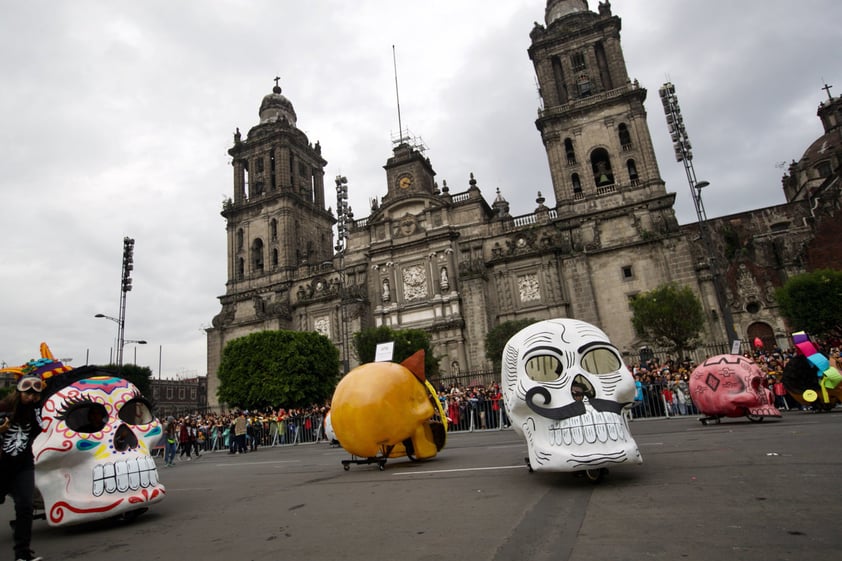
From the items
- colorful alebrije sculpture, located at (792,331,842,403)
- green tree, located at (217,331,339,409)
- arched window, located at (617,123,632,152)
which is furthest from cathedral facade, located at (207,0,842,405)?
colorful alebrije sculpture, located at (792,331,842,403)

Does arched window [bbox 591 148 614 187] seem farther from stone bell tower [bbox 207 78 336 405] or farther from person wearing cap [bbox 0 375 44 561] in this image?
person wearing cap [bbox 0 375 44 561]

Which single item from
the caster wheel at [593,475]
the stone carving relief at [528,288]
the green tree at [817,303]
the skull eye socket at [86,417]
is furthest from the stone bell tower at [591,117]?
the skull eye socket at [86,417]

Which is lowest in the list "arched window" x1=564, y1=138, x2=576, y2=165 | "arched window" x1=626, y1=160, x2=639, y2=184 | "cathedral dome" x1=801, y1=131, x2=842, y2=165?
"arched window" x1=626, y1=160, x2=639, y2=184

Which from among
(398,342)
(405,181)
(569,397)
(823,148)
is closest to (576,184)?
(405,181)

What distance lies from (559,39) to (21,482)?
138 ft

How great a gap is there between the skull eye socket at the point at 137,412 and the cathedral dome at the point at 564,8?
4318 cm

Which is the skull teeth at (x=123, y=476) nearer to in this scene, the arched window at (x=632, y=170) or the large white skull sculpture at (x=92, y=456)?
the large white skull sculpture at (x=92, y=456)

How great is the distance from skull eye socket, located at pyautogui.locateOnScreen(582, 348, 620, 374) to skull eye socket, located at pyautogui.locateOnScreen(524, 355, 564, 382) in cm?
33

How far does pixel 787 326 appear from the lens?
102 ft

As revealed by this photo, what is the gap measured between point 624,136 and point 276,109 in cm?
3352

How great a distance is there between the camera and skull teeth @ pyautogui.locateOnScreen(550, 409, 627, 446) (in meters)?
5.45

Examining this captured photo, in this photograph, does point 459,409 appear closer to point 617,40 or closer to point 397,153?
point 397,153

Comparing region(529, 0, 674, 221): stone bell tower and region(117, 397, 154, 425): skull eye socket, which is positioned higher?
region(529, 0, 674, 221): stone bell tower

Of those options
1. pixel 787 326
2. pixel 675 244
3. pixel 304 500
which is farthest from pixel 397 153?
pixel 304 500
